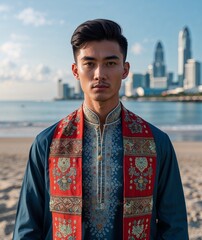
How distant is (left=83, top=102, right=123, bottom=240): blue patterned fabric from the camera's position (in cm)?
147

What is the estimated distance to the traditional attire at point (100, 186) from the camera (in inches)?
57.8

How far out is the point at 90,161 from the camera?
153 centimetres

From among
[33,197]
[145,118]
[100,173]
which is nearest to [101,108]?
[100,173]

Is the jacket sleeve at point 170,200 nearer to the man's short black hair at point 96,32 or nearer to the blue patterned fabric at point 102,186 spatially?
the blue patterned fabric at point 102,186

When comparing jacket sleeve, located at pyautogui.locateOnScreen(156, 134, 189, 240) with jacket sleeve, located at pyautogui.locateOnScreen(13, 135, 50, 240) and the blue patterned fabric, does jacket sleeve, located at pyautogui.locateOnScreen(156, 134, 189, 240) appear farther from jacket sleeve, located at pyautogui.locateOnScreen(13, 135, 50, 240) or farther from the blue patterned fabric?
jacket sleeve, located at pyautogui.locateOnScreen(13, 135, 50, 240)

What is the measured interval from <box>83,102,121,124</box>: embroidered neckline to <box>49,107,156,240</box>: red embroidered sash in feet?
0.26

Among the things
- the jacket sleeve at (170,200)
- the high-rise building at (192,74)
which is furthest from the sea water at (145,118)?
the high-rise building at (192,74)

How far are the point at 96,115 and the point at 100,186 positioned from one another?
0.33 metres

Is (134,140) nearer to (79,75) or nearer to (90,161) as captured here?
(90,161)

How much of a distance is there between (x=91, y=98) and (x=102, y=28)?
1.04ft

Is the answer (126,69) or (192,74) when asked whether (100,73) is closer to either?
(126,69)

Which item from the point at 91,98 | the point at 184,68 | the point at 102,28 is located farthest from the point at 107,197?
the point at 184,68

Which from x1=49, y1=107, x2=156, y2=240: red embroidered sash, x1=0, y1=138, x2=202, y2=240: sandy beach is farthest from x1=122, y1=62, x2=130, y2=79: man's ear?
x1=0, y1=138, x2=202, y2=240: sandy beach

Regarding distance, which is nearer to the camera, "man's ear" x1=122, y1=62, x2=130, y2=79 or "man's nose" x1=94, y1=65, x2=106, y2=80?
"man's nose" x1=94, y1=65, x2=106, y2=80
